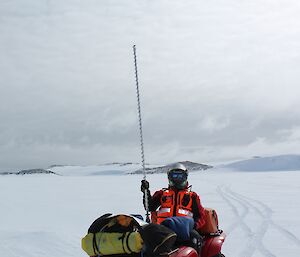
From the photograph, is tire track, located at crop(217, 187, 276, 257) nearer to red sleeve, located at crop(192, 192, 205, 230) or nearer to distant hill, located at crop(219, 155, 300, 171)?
red sleeve, located at crop(192, 192, 205, 230)

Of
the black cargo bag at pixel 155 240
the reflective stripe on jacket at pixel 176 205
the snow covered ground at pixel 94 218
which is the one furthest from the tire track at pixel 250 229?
the black cargo bag at pixel 155 240

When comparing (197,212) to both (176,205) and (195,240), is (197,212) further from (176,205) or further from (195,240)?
(195,240)

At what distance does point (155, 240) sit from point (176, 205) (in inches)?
77.5

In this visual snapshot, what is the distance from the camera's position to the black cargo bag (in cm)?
401

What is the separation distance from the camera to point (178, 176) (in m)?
6.02

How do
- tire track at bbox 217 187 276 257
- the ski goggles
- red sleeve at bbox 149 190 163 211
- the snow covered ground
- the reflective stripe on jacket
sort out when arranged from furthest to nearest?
the snow covered ground < tire track at bbox 217 187 276 257 < red sleeve at bbox 149 190 163 211 < the ski goggles < the reflective stripe on jacket

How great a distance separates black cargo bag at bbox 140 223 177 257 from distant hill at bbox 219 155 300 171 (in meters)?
66.2

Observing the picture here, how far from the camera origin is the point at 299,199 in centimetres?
1784

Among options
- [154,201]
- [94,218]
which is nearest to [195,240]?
[154,201]

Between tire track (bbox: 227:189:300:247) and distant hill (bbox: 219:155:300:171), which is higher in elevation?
distant hill (bbox: 219:155:300:171)

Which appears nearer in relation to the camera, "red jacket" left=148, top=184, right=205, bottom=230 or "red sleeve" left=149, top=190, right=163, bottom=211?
"red jacket" left=148, top=184, right=205, bottom=230

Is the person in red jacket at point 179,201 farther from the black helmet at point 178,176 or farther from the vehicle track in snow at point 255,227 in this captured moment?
the vehicle track in snow at point 255,227

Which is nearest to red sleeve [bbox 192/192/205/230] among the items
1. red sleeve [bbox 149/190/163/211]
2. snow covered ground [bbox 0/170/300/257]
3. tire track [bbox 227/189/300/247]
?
red sleeve [bbox 149/190/163/211]

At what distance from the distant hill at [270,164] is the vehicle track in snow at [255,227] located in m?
52.9
